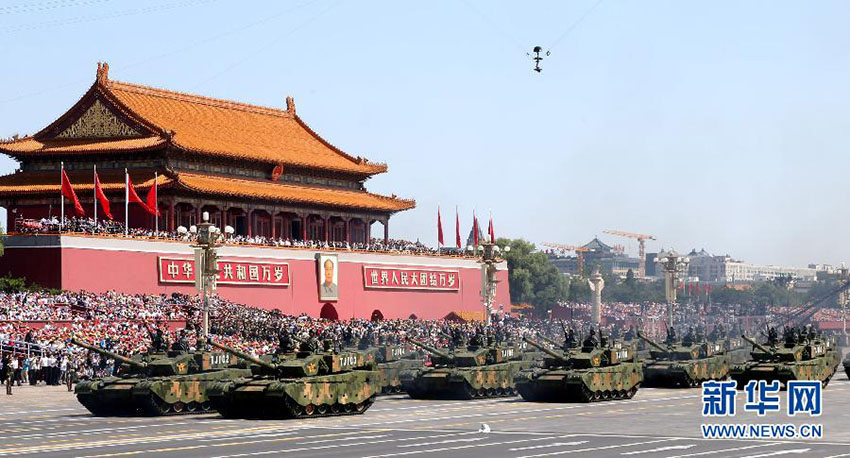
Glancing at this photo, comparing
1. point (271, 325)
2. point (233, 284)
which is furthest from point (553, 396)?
point (233, 284)

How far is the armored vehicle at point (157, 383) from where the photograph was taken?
4034 centimetres

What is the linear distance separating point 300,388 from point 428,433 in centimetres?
561

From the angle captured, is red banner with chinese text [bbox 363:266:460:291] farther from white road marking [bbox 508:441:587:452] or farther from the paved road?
white road marking [bbox 508:441:587:452]

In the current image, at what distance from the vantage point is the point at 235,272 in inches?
3014

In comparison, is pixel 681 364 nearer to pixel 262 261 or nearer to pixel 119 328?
pixel 119 328

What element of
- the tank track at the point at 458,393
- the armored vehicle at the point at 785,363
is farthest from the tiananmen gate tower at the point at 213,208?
the armored vehicle at the point at 785,363

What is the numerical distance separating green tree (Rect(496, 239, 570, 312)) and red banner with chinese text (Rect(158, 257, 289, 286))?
5582 centimetres

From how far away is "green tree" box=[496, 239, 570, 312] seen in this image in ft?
443

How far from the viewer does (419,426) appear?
118ft

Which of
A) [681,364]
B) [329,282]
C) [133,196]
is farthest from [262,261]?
[681,364]

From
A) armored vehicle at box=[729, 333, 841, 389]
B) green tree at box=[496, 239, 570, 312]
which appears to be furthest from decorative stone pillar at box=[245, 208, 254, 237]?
green tree at box=[496, 239, 570, 312]

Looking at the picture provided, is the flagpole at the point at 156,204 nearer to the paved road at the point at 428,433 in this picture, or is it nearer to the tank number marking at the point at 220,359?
the paved road at the point at 428,433

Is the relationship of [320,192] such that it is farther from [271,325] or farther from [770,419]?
[770,419]

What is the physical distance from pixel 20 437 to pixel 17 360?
19600 mm
